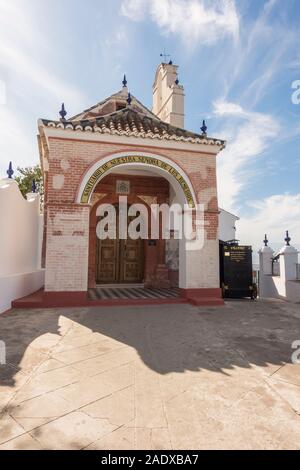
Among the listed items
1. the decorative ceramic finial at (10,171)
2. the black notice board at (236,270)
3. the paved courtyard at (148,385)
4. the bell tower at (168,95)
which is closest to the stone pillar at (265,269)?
the black notice board at (236,270)

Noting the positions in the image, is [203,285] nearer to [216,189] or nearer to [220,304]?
[220,304]

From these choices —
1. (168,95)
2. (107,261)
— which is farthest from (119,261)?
(168,95)

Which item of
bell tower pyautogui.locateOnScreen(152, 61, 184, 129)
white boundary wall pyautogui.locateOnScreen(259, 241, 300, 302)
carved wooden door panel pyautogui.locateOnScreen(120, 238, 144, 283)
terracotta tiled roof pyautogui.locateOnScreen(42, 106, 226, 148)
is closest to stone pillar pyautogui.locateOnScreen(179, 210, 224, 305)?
terracotta tiled roof pyautogui.locateOnScreen(42, 106, 226, 148)

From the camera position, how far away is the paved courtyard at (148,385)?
2.28m

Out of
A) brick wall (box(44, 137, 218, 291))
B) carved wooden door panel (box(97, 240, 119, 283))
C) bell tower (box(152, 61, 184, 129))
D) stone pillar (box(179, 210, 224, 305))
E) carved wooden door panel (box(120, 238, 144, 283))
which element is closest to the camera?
brick wall (box(44, 137, 218, 291))

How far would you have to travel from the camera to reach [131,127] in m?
9.17

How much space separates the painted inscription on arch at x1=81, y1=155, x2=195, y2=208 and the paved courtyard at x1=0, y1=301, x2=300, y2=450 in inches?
154

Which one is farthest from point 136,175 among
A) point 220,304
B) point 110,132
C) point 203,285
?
point 220,304

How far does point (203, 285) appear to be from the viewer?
343 inches

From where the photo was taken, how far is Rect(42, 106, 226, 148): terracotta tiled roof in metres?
8.13

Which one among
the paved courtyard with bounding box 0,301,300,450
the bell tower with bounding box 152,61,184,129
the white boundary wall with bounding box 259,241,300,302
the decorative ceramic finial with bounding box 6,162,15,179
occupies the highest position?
the bell tower with bounding box 152,61,184,129

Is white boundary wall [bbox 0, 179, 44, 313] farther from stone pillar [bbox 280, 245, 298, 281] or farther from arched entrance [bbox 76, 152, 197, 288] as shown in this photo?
stone pillar [bbox 280, 245, 298, 281]

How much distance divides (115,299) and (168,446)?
6317 mm

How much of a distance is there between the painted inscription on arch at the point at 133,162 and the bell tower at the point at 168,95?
22.9ft
